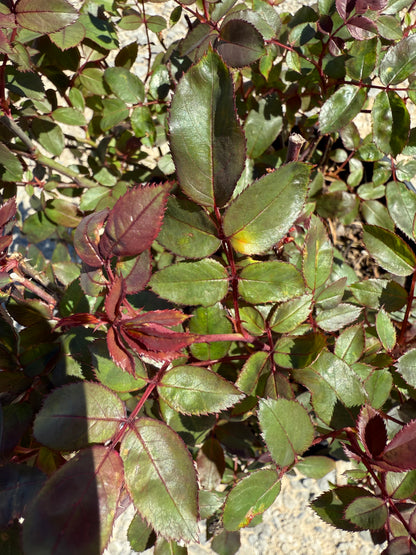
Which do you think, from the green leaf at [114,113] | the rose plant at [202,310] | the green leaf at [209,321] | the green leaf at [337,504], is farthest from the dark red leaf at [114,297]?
the green leaf at [114,113]

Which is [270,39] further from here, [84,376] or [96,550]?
[96,550]

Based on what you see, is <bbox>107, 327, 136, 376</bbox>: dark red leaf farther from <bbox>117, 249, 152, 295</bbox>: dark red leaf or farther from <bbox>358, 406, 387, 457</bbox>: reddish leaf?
<bbox>358, 406, 387, 457</bbox>: reddish leaf

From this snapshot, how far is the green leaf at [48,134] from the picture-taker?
108cm

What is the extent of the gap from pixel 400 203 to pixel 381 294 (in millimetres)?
237

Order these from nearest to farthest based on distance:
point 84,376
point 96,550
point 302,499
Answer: point 96,550 < point 84,376 < point 302,499

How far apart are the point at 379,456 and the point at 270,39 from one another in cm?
75

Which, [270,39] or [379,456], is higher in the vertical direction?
[270,39]

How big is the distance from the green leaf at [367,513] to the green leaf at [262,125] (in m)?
0.73

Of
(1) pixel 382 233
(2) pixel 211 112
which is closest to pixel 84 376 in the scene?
(2) pixel 211 112

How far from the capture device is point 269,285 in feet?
2.01

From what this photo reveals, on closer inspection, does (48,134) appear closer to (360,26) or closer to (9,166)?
(9,166)

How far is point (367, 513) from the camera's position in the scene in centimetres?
60

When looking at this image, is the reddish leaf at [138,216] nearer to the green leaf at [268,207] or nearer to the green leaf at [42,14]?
the green leaf at [268,207]

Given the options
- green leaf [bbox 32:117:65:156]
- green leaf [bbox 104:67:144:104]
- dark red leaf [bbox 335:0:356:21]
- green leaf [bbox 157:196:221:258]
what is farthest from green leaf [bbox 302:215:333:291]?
green leaf [bbox 32:117:65:156]
